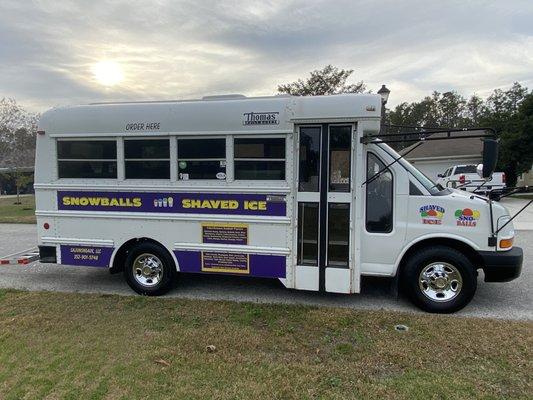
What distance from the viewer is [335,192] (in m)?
4.98

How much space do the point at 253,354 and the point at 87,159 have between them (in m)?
3.78

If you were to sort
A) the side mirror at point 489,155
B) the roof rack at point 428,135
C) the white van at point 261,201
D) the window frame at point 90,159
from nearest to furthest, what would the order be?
the side mirror at point 489,155, the roof rack at point 428,135, the white van at point 261,201, the window frame at point 90,159

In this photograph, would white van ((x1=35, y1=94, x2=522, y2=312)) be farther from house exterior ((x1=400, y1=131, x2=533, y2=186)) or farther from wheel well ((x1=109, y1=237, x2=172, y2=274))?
house exterior ((x1=400, y1=131, x2=533, y2=186))

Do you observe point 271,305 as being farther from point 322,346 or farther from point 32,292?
point 32,292

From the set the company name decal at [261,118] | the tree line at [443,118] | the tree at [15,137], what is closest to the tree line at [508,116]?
the tree line at [443,118]

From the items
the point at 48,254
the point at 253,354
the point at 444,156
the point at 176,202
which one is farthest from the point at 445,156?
the point at 253,354

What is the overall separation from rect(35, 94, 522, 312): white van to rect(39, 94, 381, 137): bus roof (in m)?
0.02

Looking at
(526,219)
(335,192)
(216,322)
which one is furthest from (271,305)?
(526,219)

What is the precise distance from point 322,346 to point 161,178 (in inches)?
123

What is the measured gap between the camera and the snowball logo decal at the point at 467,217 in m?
4.80

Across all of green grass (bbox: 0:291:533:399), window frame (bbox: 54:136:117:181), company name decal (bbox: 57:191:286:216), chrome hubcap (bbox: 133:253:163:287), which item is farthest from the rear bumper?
chrome hubcap (bbox: 133:253:163:287)

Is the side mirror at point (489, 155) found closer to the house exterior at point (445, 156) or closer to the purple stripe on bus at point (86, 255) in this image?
the purple stripe on bus at point (86, 255)

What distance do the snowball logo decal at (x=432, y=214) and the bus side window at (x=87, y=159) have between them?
4255 millimetres

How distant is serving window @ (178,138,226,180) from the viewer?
208 inches
